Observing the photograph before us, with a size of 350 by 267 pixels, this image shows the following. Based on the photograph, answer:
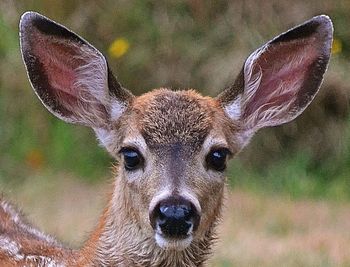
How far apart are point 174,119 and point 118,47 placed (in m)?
Result: 7.04

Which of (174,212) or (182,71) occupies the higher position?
(174,212)

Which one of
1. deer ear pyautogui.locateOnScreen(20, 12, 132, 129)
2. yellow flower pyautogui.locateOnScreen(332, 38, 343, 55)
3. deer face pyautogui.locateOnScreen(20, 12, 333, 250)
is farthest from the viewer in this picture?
yellow flower pyautogui.locateOnScreen(332, 38, 343, 55)

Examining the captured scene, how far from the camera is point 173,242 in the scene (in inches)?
269

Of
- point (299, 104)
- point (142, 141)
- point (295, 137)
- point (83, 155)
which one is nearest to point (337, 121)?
point (295, 137)

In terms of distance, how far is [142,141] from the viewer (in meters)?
7.10

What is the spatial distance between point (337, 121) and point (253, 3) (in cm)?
155

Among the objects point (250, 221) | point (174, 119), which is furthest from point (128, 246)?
point (250, 221)

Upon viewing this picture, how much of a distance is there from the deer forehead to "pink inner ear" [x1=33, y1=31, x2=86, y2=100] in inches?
18.4

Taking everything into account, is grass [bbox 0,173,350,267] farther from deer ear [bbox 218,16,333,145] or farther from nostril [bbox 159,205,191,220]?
nostril [bbox 159,205,191,220]

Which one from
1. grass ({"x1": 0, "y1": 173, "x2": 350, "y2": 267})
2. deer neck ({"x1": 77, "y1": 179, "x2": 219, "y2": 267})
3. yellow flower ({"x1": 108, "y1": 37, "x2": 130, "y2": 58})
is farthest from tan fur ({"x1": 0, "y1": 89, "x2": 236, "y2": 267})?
yellow flower ({"x1": 108, "y1": 37, "x2": 130, "y2": 58})

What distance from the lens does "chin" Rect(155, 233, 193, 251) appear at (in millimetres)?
6820

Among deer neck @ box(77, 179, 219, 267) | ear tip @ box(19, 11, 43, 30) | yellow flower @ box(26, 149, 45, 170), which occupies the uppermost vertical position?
ear tip @ box(19, 11, 43, 30)

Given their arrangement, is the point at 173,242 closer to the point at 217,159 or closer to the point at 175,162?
the point at 175,162

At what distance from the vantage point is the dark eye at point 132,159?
23.3ft
